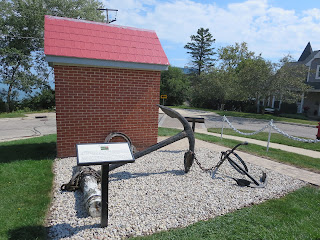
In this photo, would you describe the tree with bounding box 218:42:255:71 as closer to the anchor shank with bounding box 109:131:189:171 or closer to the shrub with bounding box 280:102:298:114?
the shrub with bounding box 280:102:298:114

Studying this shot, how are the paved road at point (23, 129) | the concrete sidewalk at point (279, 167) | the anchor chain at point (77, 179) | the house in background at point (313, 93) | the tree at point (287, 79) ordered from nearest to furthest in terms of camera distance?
the anchor chain at point (77, 179) → the concrete sidewalk at point (279, 167) → the paved road at point (23, 129) → the tree at point (287, 79) → the house in background at point (313, 93)

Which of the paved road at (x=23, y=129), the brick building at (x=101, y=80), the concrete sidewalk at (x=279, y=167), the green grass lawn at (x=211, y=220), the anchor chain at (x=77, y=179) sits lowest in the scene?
the paved road at (x=23, y=129)

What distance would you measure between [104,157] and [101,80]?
12.2 ft

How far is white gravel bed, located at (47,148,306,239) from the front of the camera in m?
3.30

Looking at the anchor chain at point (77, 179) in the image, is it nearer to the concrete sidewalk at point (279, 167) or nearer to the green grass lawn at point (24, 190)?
the green grass lawn at point (24, 190)

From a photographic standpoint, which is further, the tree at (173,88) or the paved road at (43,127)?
the tree at (173,88)

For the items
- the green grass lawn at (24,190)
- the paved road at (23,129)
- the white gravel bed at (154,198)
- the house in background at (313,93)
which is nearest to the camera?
the green grass lawn at (24,190)

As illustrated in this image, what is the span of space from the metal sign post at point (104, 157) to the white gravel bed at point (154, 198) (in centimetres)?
38

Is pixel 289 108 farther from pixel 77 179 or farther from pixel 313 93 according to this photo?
pixel 77 179

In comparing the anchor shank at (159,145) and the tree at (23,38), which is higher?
the tree at (23,38)

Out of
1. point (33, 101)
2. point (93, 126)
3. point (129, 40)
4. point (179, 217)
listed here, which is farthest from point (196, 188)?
point (33, 101)

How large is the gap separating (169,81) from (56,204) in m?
32.8

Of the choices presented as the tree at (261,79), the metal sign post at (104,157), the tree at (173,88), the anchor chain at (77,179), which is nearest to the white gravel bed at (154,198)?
the anchor chain at (77,179)

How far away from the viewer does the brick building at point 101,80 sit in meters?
6.00
